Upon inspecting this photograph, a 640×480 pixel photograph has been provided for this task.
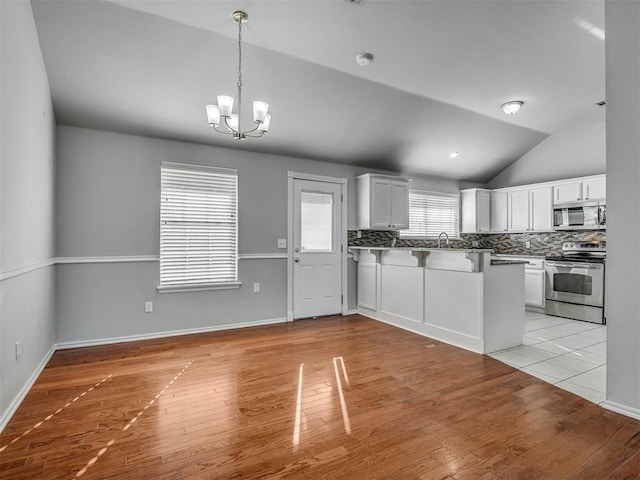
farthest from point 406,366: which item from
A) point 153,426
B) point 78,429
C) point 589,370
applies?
point 78,429

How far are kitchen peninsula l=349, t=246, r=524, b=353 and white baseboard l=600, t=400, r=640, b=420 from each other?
1.20m

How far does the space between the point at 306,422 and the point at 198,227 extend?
9.78ft

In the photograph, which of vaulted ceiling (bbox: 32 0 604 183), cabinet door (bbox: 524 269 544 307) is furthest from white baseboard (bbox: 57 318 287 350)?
cabinet door (bbox: 524 269 544 307)

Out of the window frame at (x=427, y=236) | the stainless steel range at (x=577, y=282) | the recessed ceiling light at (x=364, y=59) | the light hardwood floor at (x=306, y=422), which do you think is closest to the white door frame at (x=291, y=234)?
the window frame at (x=427, y=236)

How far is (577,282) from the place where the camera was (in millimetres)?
4977

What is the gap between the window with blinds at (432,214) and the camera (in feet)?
20.7

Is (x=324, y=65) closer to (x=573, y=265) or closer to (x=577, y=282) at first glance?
(x=573, y=265)

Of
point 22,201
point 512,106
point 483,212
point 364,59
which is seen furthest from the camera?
point 483,212

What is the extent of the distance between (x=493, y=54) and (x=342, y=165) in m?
2.63

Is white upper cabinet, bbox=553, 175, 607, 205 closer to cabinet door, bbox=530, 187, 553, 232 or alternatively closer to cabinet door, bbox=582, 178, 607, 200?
cabinet door, bbox=582, 178, 607, 200

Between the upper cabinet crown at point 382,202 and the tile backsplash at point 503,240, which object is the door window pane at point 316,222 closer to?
the tile backsplash at point 503,240

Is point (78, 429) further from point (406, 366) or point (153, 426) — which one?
point (406, 366)

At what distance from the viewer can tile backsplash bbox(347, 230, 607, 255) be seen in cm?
554

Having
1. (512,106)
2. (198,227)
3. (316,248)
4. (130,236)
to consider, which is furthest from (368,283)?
(130,236)
